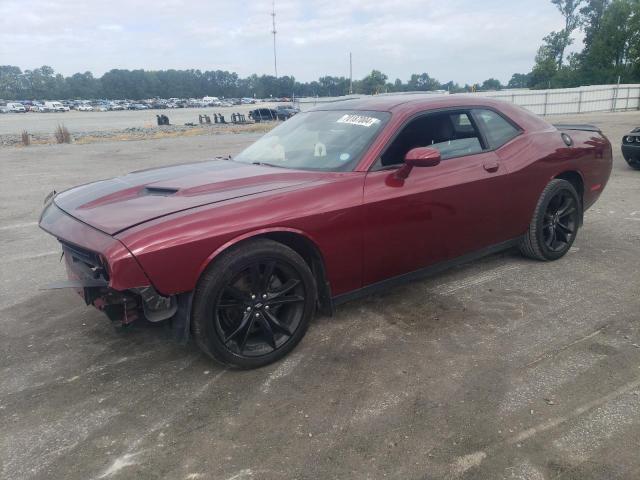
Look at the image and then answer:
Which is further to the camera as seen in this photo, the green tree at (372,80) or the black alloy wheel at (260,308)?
the green tree at (372,80)

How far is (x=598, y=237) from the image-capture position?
5.58m

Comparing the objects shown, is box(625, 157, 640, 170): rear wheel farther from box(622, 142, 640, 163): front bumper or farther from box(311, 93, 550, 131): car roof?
box(311, 93, 550, 131): car roof

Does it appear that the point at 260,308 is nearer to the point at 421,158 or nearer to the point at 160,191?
the point at 160,191

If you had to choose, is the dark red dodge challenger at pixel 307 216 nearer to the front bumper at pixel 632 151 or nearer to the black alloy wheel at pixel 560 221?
the black alloy wheel at pixel 560 221

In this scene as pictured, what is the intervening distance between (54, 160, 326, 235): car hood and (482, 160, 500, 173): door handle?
4.73ft

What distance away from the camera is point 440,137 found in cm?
385

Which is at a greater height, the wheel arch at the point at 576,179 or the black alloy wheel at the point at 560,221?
the wheel arch at the point at 576,179

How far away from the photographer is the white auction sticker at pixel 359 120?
363cm

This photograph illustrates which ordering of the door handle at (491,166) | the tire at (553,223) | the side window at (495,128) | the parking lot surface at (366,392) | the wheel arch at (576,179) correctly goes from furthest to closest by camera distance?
1. the wheel arch at (576,179)
2. the tire at (553,223)
3. the side window at (495,128)
4. the door handle at (491,166)
5. the parking lot surface at (366,392)

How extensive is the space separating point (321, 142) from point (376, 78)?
3392 inches

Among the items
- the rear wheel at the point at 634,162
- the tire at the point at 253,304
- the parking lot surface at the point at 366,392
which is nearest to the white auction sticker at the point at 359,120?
the tire at the point at 253,304

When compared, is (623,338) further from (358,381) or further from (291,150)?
(291,150)

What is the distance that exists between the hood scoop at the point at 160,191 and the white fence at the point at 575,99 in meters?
26.5

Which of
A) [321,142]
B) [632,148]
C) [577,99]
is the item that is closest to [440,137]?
[321,142]
